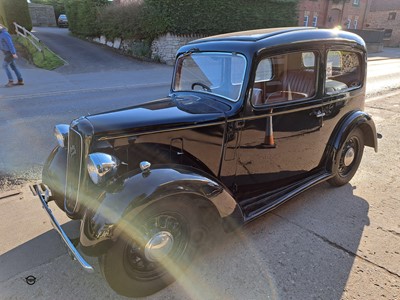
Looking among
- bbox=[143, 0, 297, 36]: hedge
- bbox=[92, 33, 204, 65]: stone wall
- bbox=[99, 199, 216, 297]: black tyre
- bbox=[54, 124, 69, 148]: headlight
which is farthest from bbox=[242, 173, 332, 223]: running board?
bbox=[143, 0, 297, 36]: hedge

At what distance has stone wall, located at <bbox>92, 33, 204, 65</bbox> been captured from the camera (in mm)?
15852

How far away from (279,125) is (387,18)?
42102 millimetres

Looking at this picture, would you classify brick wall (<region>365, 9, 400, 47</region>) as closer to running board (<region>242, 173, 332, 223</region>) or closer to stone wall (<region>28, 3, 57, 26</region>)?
stone wall (<region>28, 3, 57, 26</region>)

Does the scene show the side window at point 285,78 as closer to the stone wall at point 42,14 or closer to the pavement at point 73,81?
the pavement at point 73,81

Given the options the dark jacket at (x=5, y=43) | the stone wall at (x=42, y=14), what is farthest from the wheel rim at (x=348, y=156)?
the stone wall at (x=42, y=14)

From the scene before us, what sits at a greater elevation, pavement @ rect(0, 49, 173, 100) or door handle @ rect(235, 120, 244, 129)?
door handle @ rect(235, 120, 244, 129)

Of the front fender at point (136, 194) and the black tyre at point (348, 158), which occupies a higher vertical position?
the front fender at point (136, 194)

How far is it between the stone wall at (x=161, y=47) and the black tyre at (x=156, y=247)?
14517mm

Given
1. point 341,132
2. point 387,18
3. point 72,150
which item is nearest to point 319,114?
point 341,132

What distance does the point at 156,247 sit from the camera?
226 centimetres

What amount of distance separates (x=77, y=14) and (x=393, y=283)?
2518 centimetres

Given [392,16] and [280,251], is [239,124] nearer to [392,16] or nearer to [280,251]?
[280,251]

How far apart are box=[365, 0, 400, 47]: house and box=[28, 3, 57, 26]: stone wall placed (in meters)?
35.5

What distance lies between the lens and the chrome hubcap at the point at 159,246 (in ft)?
7.28
